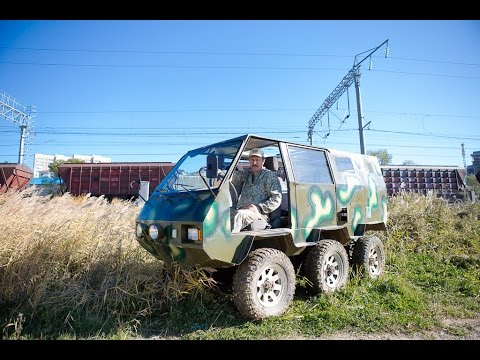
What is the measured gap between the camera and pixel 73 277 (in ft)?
13.3

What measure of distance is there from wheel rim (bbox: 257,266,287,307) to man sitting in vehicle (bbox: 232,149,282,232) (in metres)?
0.56

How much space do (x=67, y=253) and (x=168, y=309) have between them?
6.20ft

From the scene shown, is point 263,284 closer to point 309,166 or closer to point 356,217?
point 309,166

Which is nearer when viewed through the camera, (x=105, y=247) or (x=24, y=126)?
(x=105, y=247)

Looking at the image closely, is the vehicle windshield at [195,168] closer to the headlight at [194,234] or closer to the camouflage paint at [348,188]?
the headlight at [194,234]

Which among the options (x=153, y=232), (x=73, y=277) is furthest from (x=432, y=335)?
(x=73, y=277)

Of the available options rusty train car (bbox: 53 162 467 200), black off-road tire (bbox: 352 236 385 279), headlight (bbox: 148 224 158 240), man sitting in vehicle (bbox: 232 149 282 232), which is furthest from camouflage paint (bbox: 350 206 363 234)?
rusty train car (bbox: 53 162 467 200)

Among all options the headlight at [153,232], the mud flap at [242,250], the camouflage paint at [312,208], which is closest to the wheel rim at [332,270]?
the camouflage paint at [312,208]

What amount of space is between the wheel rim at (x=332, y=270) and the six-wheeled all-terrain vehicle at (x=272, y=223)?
0.01 metres

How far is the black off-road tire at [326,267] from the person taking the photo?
162 inches

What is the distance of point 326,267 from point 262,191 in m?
1.50

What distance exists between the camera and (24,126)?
24.2m
